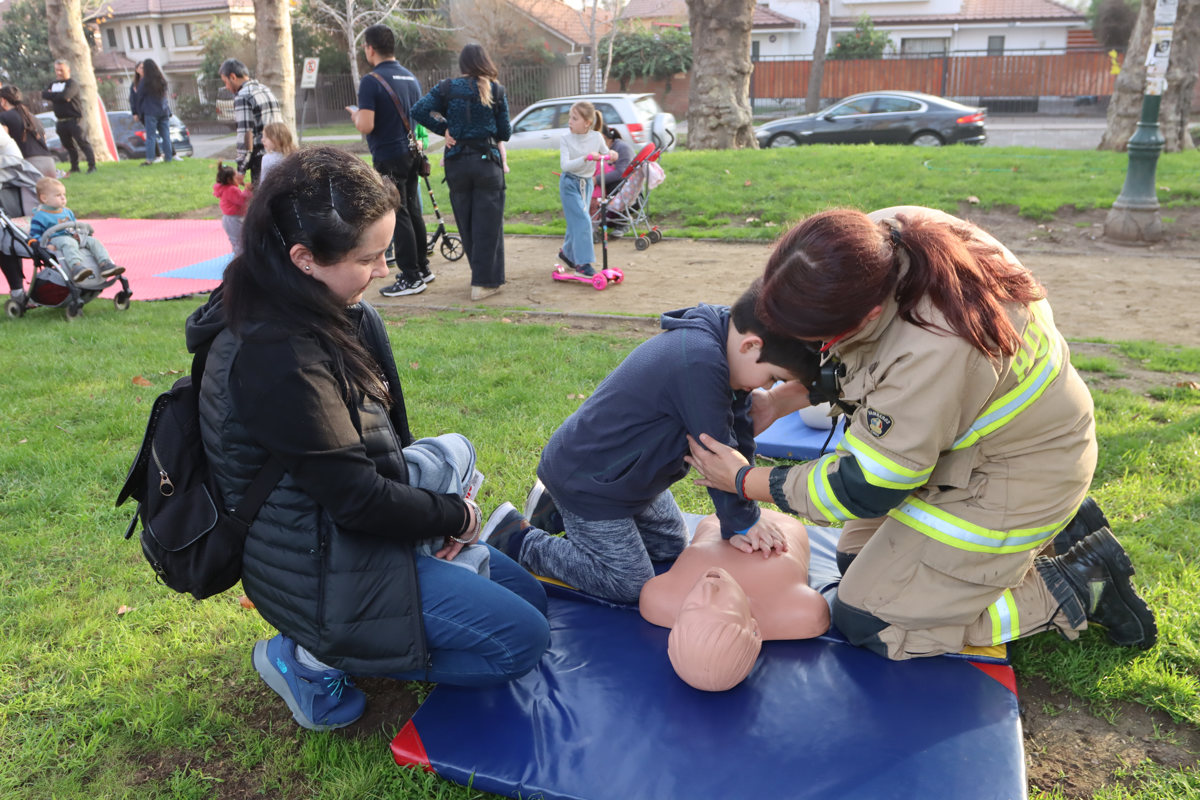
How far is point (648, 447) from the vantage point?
9.36 feet

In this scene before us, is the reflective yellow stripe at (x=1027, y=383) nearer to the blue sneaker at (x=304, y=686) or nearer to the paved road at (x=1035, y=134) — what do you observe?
the blue sneaker at (x=304, y=686)

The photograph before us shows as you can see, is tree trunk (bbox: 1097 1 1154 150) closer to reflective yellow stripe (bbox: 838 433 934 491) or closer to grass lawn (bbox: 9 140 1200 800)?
grass lawn (bbox: 9 140 1200 800)

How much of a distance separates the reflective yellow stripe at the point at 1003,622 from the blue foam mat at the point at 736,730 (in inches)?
5.0

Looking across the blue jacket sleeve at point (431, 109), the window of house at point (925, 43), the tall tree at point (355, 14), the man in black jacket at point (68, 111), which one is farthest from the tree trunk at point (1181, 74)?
the window of house at point (925, 43)

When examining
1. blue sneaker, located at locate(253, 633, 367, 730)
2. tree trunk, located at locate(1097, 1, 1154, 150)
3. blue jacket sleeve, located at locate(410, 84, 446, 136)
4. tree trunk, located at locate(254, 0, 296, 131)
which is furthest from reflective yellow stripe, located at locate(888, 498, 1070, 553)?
tree trunk, located at locate(1097, 1, 1154, 150)

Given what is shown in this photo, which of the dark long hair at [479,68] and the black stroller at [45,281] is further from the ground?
the dark long hair at [479,68]

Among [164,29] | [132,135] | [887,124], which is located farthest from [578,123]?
[164,29]

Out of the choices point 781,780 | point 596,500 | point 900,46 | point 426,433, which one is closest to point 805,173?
point 426,433

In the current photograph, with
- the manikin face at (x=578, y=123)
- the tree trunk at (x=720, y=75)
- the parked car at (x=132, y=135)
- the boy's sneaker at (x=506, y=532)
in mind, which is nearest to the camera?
the boy's sneaker at (x=506, y=532)

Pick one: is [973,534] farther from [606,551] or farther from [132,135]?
[132,135]

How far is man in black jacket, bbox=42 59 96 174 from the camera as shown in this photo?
51.5 feet

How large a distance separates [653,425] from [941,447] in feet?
2.95

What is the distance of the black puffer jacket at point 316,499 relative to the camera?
2152 mm

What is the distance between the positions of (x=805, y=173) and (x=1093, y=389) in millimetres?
7338
